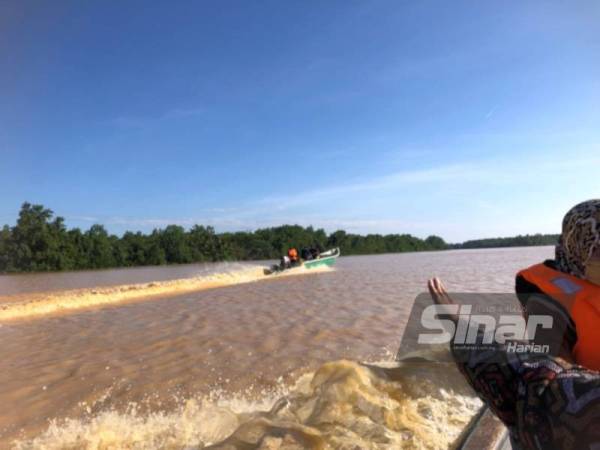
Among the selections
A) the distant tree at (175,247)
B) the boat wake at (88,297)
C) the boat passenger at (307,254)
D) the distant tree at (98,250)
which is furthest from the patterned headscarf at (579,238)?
the distant tree at (175,247)

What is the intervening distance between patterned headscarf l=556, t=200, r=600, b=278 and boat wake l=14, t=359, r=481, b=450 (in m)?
1.32

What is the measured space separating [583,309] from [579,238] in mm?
241

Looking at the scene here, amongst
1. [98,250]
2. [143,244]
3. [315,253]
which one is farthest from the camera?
[143,244]

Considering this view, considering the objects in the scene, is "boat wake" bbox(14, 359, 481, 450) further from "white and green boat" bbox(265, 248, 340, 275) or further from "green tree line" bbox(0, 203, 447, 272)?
"green tree line" bbox(0, 203, 447, 272)

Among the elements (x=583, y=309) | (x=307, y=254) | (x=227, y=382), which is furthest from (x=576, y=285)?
(x=307, y=254)

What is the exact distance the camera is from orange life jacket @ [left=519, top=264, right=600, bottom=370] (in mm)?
1134

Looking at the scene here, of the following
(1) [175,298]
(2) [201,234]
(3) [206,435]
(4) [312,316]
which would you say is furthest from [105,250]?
(3) [206,435]

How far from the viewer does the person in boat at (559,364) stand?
0.90 metres

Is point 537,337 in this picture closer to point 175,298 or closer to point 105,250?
point 175,298

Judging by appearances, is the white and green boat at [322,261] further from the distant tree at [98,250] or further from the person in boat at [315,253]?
the distant tree at [98,250]

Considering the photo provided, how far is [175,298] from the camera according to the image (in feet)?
38.3

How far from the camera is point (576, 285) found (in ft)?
3.99

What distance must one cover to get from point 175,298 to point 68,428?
346 inches

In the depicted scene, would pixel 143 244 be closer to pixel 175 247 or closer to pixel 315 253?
pixel 175 247
